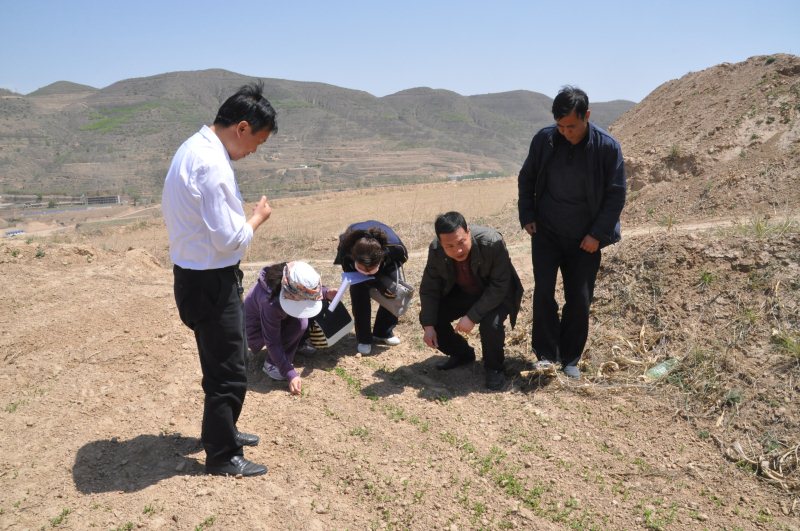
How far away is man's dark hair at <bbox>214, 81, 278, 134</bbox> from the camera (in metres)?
2.55

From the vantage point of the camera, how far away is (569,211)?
374 cm

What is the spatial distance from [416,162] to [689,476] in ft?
169

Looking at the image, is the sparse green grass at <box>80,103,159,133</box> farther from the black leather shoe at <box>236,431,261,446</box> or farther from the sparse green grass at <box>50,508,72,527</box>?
the sparse green grass at <box>50,508,72,527</box>

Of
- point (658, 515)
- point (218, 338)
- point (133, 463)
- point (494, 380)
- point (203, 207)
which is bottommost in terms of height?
point (658, 515)

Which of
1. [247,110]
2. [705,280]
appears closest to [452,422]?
[247,110]

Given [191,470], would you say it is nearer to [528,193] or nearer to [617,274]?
[528,193]

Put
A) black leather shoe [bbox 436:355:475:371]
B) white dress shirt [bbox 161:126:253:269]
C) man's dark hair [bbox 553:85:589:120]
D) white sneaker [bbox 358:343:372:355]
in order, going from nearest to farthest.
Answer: white dress shirt [bbox 161:126:253:269] → man's dark hair [bbox 553:85:589:120] → black leather shoe [bbox 436:355:475:371] → white sneaker [bbox 358:343:372:355]

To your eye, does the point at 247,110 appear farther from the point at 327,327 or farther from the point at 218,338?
the point at 327,327

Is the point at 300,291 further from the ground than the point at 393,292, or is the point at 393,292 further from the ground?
the point at 300,291

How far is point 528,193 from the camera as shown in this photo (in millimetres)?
3941

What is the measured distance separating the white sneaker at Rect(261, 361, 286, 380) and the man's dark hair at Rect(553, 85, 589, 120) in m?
2.39

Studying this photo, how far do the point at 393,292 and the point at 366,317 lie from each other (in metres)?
0.34

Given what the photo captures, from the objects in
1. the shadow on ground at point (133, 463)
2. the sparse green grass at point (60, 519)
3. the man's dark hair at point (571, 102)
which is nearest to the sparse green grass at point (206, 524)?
the shadow on ground at point (133, 463)

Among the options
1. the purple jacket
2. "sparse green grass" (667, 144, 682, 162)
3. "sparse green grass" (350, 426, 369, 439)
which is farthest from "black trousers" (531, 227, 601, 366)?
"sparse green grass" (667, 144, 682, 162)
